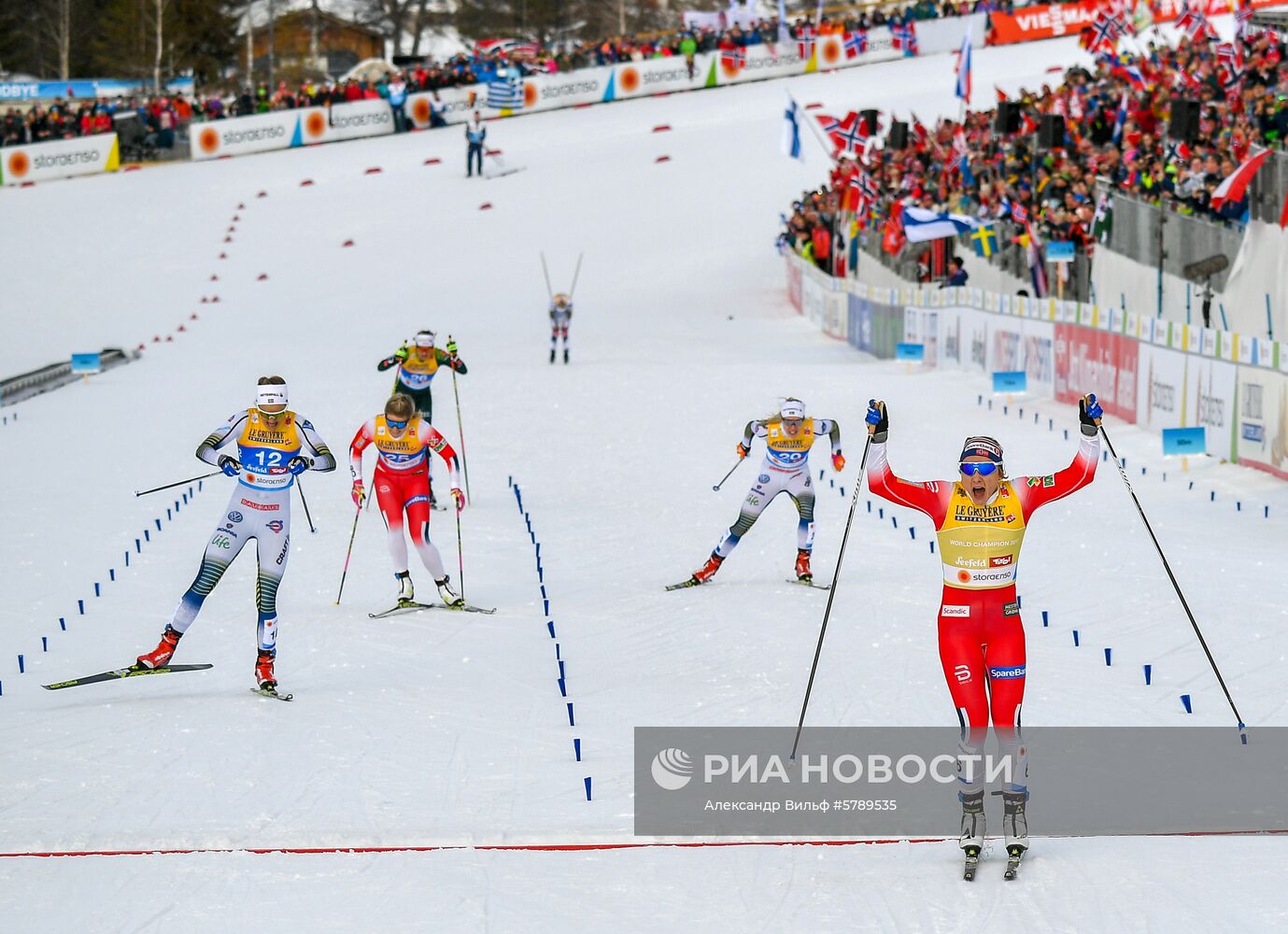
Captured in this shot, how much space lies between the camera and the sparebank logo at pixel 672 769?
28.6 ft

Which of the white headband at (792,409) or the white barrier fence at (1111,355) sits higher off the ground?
the white headband at (792,409)

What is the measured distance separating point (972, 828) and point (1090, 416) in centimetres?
191

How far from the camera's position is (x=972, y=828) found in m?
7.46

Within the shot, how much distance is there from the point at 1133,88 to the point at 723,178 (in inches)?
762

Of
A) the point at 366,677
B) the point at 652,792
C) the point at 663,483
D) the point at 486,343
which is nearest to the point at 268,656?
the point at 366,677

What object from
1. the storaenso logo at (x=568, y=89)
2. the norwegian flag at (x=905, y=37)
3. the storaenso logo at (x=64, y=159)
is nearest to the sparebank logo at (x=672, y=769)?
the storaenso logo at (x=64, y=159)

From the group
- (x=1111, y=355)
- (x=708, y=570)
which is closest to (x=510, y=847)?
(x=708, y=570)

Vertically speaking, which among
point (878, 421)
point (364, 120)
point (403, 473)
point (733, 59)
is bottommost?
point (403, 473)

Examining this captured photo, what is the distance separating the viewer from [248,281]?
129ft

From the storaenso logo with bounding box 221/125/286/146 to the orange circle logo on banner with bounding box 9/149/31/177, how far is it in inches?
240

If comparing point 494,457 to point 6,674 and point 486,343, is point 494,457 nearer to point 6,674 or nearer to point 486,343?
point 6,674

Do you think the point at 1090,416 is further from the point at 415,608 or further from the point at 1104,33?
the point at 1104,33

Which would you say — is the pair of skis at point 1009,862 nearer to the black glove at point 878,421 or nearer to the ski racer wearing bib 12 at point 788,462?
the black glove at point 878,421

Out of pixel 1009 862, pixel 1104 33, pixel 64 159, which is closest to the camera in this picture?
pixel 1009 862
